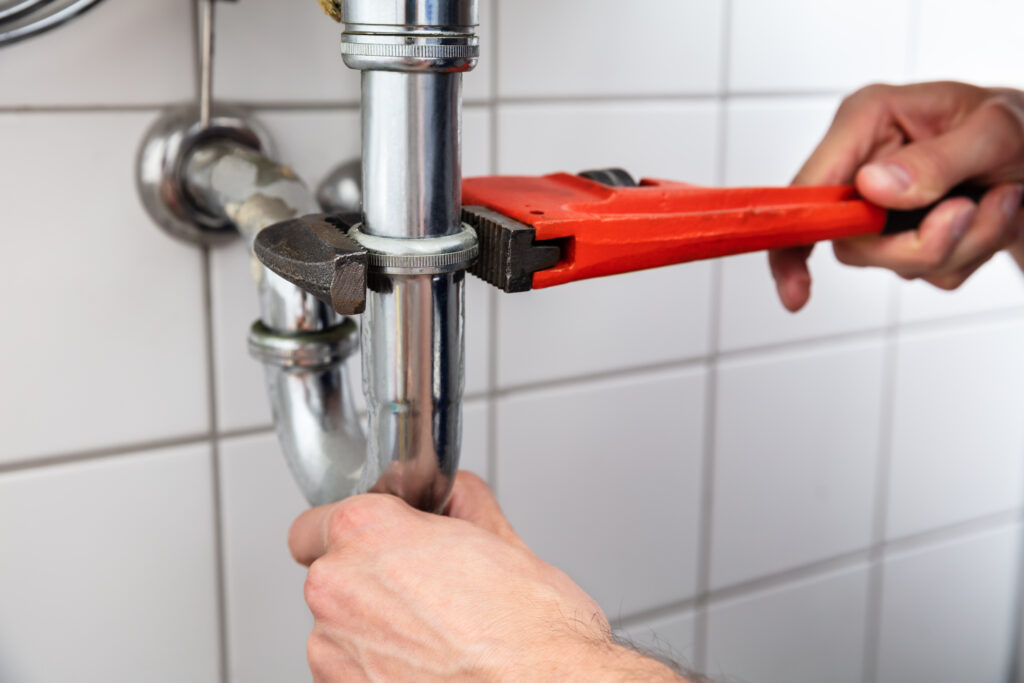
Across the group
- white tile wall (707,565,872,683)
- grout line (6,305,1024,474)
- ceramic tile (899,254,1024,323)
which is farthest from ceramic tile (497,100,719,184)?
white tile wall (707,565,872,683)

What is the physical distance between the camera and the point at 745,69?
59cm

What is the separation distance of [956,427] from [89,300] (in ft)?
2.13

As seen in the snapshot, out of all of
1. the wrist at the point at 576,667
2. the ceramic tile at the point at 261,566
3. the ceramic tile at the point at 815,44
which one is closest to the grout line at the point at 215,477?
the ceramic tile at the point at 261,566

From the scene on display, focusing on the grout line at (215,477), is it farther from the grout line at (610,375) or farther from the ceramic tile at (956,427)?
the ceramic tile at (956,427)

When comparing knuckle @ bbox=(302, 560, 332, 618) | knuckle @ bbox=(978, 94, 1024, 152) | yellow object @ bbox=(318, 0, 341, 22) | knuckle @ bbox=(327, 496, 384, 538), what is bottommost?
knuckle @ bbox=(302, 560, 332, 618)

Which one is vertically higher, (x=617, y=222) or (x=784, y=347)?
(x=617, y=222)

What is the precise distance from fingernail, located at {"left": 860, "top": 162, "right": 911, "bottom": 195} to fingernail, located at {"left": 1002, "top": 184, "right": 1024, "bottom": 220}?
85mm

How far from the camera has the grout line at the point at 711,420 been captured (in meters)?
0.59

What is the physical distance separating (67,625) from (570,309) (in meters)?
0.32

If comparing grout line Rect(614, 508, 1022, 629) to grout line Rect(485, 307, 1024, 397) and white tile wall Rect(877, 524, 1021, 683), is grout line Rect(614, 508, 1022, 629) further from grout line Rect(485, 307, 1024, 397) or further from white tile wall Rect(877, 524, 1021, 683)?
grout line Rect(485, 307, 1024, 397)

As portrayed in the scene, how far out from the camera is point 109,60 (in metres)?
0.41

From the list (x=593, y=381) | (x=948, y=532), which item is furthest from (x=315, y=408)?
(x=948, y=532)

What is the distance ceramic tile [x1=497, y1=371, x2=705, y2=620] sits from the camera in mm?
573

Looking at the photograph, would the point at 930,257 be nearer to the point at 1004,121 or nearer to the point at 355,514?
the point at 1004,121
